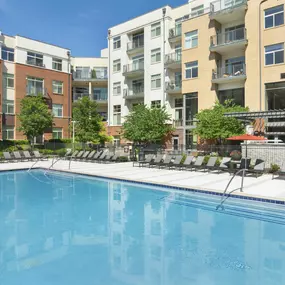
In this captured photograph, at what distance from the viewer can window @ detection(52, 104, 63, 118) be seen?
125 feet

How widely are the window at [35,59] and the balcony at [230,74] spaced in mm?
22413

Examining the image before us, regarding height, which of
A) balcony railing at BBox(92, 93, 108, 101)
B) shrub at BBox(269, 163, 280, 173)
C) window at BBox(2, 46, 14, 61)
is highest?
window at BBox(2, 46, 14, 61)

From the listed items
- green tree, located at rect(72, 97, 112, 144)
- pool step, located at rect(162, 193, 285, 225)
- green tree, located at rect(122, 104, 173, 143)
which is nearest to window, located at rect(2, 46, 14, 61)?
green tree, located at rect(72, 97, 112, 144)

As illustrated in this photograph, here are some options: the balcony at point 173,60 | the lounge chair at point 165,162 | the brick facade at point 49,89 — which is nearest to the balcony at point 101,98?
the brick facade at point 49,89

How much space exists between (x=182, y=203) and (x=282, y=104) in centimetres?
1737

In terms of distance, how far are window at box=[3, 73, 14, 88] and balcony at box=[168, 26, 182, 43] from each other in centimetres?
1890

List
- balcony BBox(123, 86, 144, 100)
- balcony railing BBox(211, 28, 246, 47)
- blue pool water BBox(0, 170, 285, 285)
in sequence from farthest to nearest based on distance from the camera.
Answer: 1. balcony BBox(123, 86, 144, 100)
2. balcony railing BBox(211, 28, 246, 47)
3. blue pool water BBox(0, 170, 285, 285)

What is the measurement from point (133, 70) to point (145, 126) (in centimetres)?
1115

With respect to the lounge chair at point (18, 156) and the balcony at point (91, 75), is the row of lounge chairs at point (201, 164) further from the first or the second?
the balcony at point (91, 75)

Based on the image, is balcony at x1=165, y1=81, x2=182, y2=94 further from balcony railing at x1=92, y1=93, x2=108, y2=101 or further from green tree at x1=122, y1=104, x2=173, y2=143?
balcony railing at x1=92, y1=93, x2=108, y2=101

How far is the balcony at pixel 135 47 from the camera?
3533cm

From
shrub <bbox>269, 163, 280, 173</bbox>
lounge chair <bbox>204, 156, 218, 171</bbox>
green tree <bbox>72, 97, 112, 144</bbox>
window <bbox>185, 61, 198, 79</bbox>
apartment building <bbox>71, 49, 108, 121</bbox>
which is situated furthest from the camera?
apartment building <bbox>71, 49, 108, 121</bbox>

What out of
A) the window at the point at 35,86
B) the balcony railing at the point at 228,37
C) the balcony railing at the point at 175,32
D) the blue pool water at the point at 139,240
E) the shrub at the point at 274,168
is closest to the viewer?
the blue pool water at the point at 139,240

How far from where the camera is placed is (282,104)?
23.5 metres
